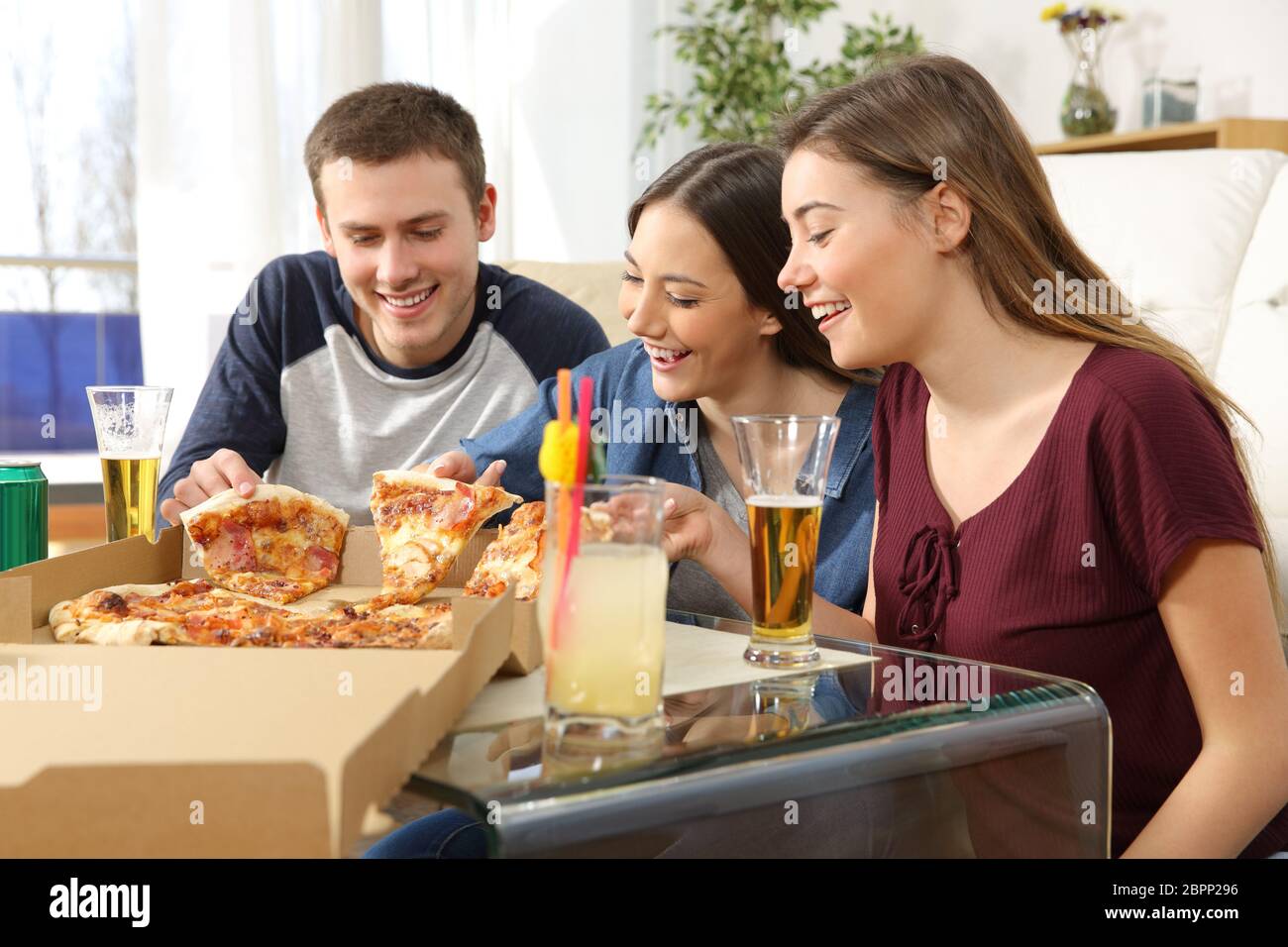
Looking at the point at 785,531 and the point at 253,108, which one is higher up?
the point at 253,108

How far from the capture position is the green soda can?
121 cm

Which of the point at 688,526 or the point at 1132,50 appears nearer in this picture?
the point at 688,526

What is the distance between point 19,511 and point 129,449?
0.16m

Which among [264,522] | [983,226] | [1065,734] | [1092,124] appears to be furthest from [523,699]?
[1092,124]

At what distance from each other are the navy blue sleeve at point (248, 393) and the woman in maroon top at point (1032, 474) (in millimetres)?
1087

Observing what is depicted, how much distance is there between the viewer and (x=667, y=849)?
735 millimetres

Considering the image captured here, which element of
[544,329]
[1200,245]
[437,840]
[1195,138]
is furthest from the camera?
[1195,138]

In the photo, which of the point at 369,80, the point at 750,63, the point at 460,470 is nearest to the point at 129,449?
the point at 460,470

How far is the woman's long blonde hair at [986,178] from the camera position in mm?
1260

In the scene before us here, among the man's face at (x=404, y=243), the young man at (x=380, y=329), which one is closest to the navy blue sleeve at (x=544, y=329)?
the young man at (x=380, y=329)

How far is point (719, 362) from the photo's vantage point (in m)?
1.58

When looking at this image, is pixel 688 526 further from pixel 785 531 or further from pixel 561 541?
pixel 561 541

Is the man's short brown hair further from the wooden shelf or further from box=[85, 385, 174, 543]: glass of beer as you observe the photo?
the wooden shelf

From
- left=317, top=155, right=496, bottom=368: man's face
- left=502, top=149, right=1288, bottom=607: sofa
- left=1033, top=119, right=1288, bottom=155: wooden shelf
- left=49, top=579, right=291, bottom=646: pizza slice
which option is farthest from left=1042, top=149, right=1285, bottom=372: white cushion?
left=49, top=579, right=291, bottom=646: pizza slice
